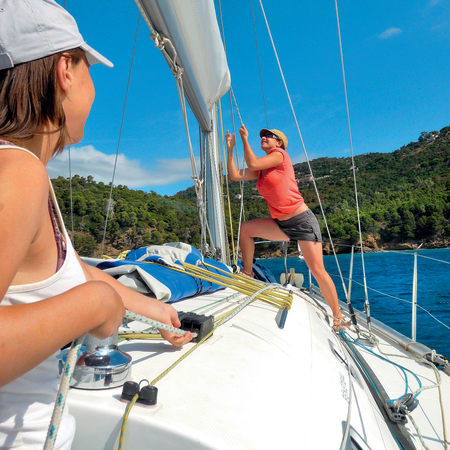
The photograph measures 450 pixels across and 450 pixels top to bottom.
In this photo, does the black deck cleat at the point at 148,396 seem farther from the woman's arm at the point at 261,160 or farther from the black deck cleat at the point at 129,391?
the woman's arm at the point at 261,160

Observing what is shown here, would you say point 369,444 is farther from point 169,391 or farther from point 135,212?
Answer: point 135,212

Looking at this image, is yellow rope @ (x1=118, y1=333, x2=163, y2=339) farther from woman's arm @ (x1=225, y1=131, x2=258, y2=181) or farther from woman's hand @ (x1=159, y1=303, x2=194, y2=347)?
woman's arm @ (x1=225, y1=131, x2=258, y2=181)

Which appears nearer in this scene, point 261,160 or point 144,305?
point 144,305

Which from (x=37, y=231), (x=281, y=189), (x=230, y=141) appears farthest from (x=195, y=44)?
(x=37, y=231)

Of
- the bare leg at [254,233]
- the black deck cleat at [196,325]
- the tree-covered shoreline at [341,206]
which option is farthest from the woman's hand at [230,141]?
the black deck cleat at [196,325]

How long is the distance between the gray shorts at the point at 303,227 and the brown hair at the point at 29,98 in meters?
1.91

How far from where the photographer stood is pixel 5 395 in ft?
1.46

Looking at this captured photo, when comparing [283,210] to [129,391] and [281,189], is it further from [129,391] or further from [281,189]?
[129,391]

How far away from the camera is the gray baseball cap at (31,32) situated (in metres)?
0.43

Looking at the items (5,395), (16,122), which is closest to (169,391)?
(5,395)

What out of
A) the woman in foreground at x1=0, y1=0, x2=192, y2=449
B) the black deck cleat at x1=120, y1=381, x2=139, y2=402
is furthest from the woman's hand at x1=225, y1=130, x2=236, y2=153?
the black deck cleat at x1=120, y1=381, x2=139, y2=402

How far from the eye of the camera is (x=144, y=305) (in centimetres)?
77

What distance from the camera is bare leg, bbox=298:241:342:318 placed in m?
2.12

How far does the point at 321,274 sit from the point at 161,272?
1.09 m
